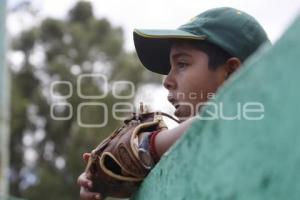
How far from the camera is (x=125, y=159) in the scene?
1112 millimetres

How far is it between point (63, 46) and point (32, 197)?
274 cm

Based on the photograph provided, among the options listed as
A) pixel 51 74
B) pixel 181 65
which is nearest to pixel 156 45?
pixel 181 65

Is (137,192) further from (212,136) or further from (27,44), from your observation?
(27,44)

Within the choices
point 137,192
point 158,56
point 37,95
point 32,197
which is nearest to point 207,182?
point 137,192

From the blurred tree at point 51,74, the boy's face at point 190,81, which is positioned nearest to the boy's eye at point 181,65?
the boy's face at point 190,81

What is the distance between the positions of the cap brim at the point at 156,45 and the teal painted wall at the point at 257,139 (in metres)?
0.43

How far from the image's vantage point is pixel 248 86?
2.52 feet

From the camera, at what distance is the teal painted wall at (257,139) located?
0.71 m

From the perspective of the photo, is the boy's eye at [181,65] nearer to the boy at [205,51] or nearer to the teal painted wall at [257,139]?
the boy at [205,51]

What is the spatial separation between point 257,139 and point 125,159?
0.39 meters

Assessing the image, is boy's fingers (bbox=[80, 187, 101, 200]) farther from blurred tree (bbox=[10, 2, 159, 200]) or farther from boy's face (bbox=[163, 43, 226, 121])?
blurred tree (bbox=[10, 2, 159, 200])

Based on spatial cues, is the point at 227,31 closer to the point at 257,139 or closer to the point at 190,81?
the point at 190,81

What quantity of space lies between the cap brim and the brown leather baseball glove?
178mm

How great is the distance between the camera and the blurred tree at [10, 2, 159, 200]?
1145 centimetres
